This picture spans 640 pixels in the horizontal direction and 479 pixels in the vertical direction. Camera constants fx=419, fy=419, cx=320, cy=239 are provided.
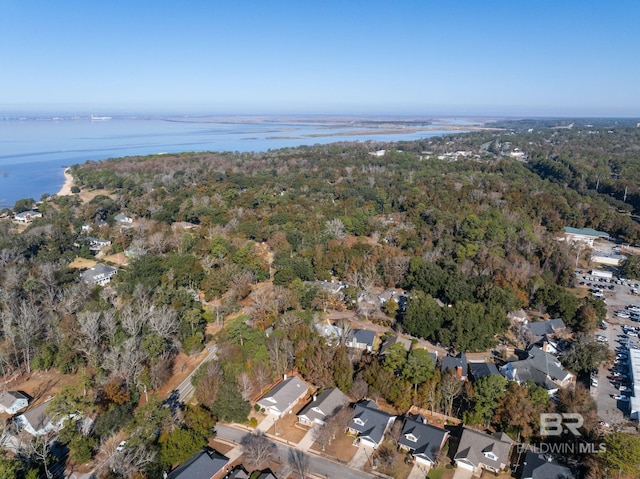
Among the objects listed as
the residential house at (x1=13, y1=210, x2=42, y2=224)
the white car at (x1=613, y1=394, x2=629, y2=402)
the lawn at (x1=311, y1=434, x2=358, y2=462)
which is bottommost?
the white car at (x1=613, y1=394, x2=629, y2=402)

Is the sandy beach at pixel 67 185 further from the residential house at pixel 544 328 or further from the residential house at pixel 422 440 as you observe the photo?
the residential house at pixel 544 328

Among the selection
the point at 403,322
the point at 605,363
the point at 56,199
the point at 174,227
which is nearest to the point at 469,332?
the point at 403,322

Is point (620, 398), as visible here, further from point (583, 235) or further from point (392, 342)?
point (583, 235)

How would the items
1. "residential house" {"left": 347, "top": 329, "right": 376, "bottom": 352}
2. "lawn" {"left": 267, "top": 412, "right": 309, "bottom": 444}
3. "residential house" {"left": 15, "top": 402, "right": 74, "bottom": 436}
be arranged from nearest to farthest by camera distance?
1. "residential house" {"left": 15, "top": 402, "right": 74, "bottom": 436}
2. "lawn" {"left": 267, "top": 412, "right": 309, "bottom": 444}
3. "residential house" {"left": 347, "top": 329, "right": 376, "bottom": 352}

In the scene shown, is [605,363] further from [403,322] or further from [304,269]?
[304,269]

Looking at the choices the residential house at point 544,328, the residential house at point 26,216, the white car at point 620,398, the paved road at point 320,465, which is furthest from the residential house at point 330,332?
the residential house at point 26,216

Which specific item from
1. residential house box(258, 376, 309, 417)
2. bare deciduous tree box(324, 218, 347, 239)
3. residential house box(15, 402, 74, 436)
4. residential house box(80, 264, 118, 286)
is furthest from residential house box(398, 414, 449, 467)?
residential house box(80, 264, 118, 286)

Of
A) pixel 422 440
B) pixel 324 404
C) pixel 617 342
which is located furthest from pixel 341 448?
pixel 617 342

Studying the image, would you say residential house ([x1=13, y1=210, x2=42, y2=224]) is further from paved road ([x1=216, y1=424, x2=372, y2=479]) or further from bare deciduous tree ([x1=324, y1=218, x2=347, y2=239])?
paved road ([x1=216, y1=424, x2=372, y2=479])
